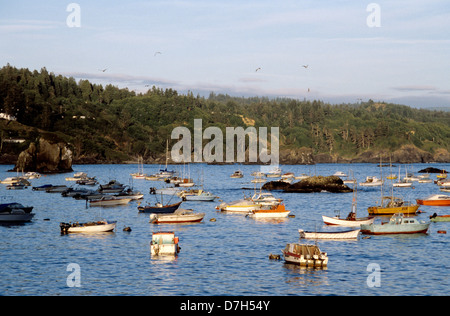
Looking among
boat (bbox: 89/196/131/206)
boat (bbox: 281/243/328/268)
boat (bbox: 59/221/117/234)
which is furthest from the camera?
boat (bbox: 89/196/131/206)

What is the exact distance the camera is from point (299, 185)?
153 meters

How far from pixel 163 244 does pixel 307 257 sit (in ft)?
52.7

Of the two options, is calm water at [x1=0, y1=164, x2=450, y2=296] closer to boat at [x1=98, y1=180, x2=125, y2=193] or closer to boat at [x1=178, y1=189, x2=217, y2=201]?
boat at [x1=178, y1=189, x2=217, y2=201]

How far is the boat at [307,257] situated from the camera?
2015 inches

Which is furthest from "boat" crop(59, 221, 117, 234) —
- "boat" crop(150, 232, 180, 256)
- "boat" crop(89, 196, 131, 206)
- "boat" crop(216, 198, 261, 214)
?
"boat" crop(89, 196, 131, 206)

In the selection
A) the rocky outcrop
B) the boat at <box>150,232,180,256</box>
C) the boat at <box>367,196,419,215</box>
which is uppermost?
the boat at <box>150,232,180,256</box>

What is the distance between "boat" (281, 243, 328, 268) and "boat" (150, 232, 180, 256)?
13.4 meters

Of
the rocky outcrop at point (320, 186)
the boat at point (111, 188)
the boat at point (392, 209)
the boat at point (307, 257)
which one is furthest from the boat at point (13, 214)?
the rocky outcrop at point (320, 186)

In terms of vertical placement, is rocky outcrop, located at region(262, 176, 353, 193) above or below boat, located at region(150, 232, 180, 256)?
below

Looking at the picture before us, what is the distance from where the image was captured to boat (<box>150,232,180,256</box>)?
57188mm

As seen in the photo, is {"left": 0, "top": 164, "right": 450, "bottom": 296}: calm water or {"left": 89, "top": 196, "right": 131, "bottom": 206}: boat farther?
{"left": 89, "top": 196, "right": 131, "bottom": 206}: boat

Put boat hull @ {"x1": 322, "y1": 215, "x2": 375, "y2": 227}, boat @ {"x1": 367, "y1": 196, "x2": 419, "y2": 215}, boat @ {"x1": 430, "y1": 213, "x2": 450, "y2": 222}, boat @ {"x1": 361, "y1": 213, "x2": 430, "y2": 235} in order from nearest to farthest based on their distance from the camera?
boat @ {"x1": 361, "y1": 213, "x2": 430, "y2": 235}, boat hull @ {"x1": 322, "y1": 215, "x2": 375, "y2": 227}, boat @ {"x1": 430, "y1": 213, "x2": 450, "y2": 222}, boat @ {"x1": 367, "y1": 196, "x2": 419, "y2": 215}
